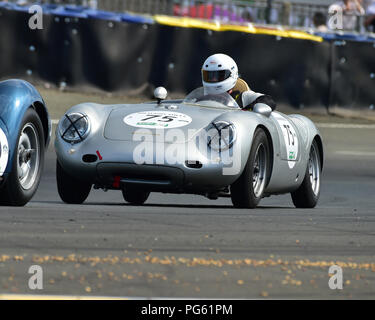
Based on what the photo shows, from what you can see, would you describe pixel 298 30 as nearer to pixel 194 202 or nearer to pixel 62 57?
pixel 62 57

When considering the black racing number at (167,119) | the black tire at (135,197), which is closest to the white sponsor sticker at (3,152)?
the black racing number at (167,119)

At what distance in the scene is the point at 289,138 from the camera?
10.9 meters

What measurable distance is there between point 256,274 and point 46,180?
8357 mm

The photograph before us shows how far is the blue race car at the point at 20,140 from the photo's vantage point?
28.7 ft

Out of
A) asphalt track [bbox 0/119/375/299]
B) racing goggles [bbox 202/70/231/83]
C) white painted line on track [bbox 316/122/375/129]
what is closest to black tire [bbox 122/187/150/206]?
racing goggles [bbox 202/70/231/83]

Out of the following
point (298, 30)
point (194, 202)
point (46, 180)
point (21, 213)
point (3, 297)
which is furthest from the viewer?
point (298, 30)

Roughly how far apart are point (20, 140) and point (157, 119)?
1.25 meters

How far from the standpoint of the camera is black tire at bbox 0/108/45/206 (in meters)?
8.87

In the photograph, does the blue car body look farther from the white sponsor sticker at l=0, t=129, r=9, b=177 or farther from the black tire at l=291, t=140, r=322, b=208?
the black tire at l=291, t=140, r=322, b=208

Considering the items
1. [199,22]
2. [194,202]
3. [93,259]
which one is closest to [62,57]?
[199,22]

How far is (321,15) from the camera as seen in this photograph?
2328 cm

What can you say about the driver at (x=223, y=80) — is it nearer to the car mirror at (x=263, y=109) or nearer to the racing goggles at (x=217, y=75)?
the racing goggles at (x=217, y=75)

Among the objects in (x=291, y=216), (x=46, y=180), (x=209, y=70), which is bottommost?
(x=46, y=180)

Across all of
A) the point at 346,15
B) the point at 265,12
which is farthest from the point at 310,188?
the point at 346,15
